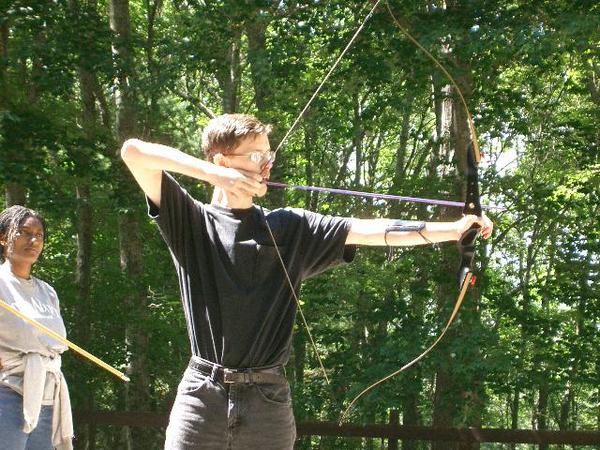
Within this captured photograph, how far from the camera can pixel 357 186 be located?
8.59 m

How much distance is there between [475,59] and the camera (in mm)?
7738

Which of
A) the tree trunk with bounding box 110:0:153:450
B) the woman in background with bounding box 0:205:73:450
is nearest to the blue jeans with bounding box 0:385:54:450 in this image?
the woman in background with bounding box 0:205:73:450

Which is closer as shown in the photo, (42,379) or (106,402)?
(42,379)

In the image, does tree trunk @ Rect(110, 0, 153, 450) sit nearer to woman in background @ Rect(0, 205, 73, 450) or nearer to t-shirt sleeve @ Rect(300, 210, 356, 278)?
woman in background @ Rect(0, 205, 73, 450)

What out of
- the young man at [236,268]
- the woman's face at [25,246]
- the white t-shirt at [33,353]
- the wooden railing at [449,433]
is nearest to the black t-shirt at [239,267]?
the young man at [236,268]

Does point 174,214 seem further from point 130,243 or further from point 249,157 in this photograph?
point 130,243

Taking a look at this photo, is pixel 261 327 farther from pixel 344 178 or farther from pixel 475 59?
pixel 344 178

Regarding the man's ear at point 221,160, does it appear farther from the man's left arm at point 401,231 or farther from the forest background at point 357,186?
the forest background at point 357,186

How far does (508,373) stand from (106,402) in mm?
4977

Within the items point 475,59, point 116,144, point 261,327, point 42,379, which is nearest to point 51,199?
point 116,144

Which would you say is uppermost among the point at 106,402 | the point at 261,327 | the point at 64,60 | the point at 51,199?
the point at 64,60

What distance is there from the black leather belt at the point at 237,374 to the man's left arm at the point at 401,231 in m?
0.38

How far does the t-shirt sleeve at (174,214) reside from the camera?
216 cm

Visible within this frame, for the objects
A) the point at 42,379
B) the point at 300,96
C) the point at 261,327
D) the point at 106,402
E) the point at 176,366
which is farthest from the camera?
the point at 106,402
